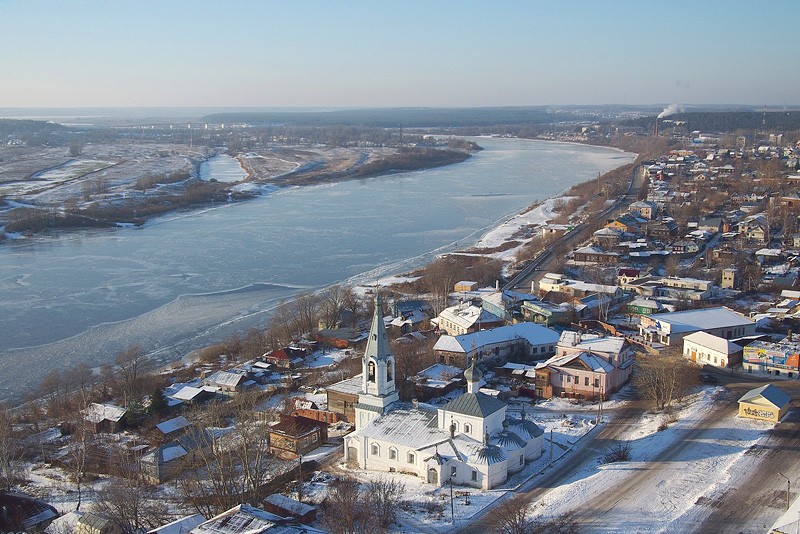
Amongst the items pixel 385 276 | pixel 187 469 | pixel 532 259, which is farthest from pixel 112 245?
pixel 187 469

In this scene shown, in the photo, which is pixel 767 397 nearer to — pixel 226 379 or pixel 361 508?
pixel 361 508

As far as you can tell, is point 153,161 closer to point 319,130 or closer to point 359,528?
point 319,130

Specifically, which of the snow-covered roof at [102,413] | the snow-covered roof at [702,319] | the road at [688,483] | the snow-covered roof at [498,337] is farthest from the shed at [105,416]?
the snow-covered roof at [702,319]

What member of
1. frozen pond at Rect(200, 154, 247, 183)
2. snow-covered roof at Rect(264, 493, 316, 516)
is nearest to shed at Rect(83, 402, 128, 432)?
snow-covered roof at Rect(264, 493, 316, 516)

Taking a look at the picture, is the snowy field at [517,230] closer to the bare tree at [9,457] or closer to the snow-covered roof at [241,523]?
the bare tree at [9,457]

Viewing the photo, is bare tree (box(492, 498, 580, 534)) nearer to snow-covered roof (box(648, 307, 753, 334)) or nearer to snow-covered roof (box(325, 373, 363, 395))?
snow-covered roof (box(325, 373, 363, 395))

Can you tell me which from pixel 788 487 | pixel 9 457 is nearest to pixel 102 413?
pixel 9 457

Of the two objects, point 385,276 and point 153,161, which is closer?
point 385,276
